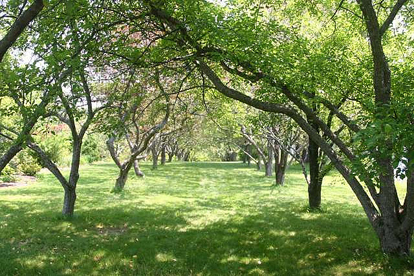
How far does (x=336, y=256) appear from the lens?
7.50m

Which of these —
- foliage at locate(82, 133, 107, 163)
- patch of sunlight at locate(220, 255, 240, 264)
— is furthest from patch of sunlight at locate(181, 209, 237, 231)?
foliage at locate(82, 133, 107, 163)

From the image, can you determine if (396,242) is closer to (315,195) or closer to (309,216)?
(309,216)

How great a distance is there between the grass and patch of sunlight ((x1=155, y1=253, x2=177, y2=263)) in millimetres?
20

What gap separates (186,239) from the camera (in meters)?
8.86

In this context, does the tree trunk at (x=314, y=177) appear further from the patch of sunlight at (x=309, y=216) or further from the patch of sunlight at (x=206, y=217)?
the patch of sunlight at (x=206, y=217)

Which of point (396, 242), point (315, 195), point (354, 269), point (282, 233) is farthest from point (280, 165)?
point (354, 269)

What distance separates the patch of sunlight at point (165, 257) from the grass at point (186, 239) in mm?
20

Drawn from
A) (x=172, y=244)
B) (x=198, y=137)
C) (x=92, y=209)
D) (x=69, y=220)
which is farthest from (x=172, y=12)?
(x=198, y=137)

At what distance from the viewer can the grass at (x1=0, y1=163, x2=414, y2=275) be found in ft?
22.5

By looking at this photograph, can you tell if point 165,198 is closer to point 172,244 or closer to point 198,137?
point 172,244

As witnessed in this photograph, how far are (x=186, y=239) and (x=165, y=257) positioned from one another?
4.75 feet

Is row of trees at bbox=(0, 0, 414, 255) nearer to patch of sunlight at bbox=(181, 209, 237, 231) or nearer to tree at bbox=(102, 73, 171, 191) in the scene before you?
tree at bbox=(102, 73, 171, 191)

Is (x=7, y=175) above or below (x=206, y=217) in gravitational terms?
above

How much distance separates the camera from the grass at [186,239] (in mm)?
6848
